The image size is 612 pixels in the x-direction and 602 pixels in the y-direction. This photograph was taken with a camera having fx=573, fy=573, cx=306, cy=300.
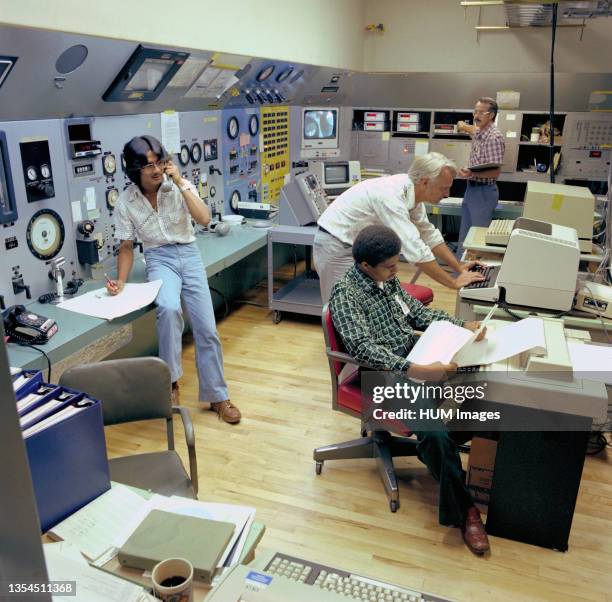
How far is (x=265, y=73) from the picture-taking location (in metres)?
4.45

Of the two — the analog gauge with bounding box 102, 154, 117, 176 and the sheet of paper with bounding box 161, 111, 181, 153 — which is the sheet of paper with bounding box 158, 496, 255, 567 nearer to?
the analog gauge with bounding box 102, 154, 117, 176

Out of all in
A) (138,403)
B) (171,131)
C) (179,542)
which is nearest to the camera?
(179,542)

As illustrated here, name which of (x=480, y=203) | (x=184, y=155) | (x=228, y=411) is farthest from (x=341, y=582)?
(x=480, y=203)

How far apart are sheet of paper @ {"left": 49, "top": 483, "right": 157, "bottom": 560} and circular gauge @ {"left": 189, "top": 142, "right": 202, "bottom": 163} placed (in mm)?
2961

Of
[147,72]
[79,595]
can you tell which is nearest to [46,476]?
[79,595]

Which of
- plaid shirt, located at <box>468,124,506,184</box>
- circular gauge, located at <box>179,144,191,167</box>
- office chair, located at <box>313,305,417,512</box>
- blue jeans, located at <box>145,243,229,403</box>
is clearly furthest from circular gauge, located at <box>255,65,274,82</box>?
office chair, located at <box>313,305,417,512</box>

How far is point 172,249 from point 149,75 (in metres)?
0.97

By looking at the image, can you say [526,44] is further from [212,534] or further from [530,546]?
[212,534]

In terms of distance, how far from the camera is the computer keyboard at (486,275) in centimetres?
271

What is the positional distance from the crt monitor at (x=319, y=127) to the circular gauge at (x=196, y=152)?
5.58ft

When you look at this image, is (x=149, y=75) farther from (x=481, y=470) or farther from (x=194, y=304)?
(x=481, y=470)

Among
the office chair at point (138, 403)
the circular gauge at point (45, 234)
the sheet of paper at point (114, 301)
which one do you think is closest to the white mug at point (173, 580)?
the office chair at point (138, 403)

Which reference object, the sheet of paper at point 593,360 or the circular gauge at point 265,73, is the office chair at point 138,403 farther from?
the circular gauge at point 265,73

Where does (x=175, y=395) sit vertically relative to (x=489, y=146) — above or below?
below
